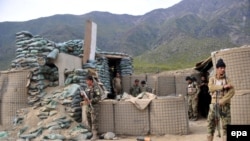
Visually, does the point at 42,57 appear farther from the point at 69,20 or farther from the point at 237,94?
the point at 69,20

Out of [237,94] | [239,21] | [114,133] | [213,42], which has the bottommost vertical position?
[114,133]

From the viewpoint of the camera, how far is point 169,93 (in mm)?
15047

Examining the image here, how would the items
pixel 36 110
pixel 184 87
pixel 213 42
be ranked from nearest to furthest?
pixel 36 110
pixel 184 87
pixel 213 42

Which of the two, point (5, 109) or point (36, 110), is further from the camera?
point (5, 109)

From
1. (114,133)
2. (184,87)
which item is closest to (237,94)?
(114,133)

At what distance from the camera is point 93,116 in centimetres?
869

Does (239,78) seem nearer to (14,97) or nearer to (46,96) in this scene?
(46,96)

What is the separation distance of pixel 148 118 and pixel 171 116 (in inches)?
22.1

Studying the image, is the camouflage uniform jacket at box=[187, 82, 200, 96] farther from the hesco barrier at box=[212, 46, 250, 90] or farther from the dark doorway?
the dark doorway

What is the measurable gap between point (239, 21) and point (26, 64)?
66564 millimetres

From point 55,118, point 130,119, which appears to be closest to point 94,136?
point 130,119

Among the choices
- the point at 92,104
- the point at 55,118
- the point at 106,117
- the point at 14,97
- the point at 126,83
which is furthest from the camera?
the point at 126,83

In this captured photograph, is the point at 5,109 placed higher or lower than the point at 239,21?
lower

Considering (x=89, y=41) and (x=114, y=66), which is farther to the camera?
(x=114, y=66)
